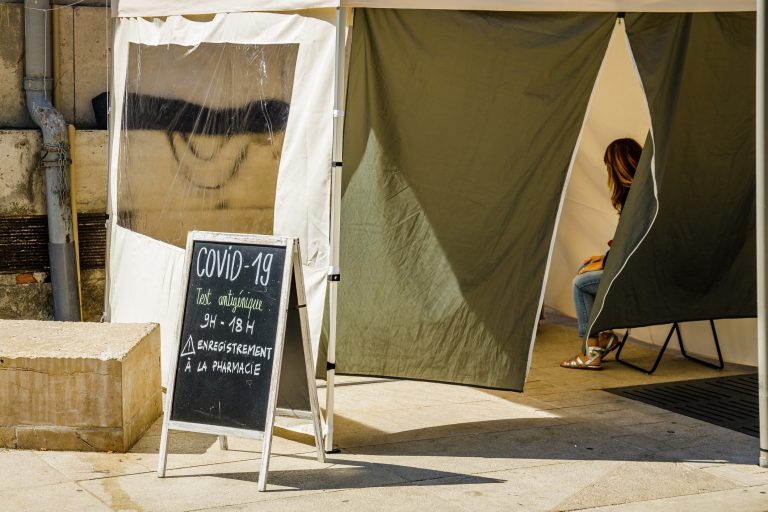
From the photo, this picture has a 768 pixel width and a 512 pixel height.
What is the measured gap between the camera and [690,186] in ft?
23.8

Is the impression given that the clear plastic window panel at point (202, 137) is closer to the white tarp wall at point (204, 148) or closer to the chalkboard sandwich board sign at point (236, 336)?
the white tarp wall at point (204, 148)

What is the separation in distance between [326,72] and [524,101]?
110cm

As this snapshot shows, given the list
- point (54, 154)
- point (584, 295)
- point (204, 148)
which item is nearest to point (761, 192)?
point (584, 295)

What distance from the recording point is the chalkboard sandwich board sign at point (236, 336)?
18.2ft

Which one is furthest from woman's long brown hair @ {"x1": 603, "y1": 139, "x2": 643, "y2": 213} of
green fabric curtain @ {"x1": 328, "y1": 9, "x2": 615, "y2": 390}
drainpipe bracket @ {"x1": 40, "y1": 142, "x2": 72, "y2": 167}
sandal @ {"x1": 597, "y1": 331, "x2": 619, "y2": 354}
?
drainpipe bracket @ {"x1": 40, "y1": 142, "x2": 72, "y2": 167}

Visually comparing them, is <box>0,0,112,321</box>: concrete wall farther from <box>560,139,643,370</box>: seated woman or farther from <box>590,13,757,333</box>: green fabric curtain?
<box>590,13,757,333</box>: green fabric curtain

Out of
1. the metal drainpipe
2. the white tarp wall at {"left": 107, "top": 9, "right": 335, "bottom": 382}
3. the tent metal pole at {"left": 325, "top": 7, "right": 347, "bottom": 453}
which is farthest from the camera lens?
the metal drainpipe

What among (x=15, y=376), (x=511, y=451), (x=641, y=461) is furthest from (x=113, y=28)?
(x=641, y=461)

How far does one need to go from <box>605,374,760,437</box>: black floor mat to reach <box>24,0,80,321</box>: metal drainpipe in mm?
4495

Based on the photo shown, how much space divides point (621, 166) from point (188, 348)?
3.52 meters

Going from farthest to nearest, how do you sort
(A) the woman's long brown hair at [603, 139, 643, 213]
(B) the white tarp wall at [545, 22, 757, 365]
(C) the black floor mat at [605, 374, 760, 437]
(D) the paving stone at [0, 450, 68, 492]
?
(B) the white tarp wall at [545, 22, 757, 365]
(A) the woman's long brown hair at [603, 139, 643, 213]
(C) the black floor mat at [605, 374, 760, 437]
(D) the paving stone at [0, 450, 68, 492]

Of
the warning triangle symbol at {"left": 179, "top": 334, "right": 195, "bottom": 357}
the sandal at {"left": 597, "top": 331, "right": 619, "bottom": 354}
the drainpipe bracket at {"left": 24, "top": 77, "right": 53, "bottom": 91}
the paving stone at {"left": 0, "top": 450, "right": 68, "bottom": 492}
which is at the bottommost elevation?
the paving stone at {"left": 0, "top": 450, "right": 68, "bottom": 492}

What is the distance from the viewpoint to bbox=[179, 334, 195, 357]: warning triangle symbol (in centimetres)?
571

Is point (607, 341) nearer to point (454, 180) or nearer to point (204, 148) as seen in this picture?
point (454, 180)
